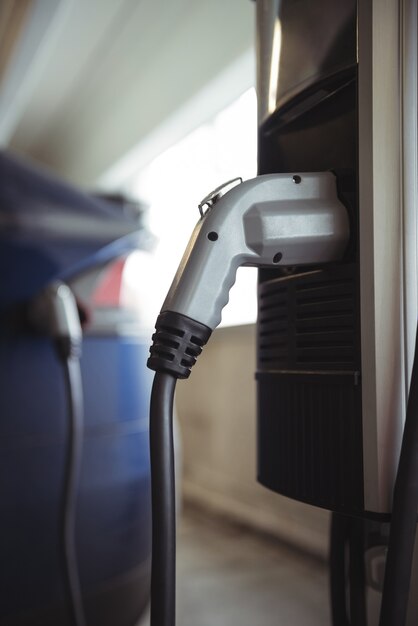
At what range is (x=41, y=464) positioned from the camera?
74 centimetres

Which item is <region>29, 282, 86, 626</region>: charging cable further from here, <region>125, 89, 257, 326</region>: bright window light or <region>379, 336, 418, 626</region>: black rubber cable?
<region>125, 89, 257, 326</region>: bright window light

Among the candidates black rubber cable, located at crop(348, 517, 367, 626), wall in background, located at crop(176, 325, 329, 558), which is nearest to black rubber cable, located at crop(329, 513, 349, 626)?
black rubber cable, located at crop(348, 517, 367, 626)

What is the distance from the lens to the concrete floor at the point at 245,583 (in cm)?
87

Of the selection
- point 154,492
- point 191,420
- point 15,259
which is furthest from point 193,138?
point 154,492

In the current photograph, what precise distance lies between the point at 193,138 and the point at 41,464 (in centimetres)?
136

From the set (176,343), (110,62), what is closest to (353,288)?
(176,343)

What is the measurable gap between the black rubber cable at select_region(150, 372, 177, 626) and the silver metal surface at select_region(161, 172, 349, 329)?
0.17ft

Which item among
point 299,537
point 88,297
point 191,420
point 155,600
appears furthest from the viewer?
point 191,420

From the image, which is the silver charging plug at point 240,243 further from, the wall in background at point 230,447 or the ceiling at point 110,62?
the ceiling at point 110,62

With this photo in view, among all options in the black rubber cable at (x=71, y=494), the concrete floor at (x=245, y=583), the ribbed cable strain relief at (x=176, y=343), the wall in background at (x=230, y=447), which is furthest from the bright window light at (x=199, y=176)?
the ribbed cable strain relief at (x=176, y=343)

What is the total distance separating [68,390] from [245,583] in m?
0.52

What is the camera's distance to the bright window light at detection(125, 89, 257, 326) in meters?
1.55

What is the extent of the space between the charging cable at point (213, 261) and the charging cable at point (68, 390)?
39 centimetres

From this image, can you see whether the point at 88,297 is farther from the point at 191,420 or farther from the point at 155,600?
the point at 191,420
